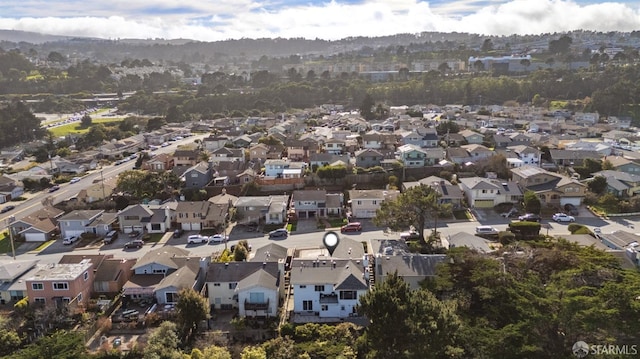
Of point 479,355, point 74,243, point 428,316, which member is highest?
point 428,316

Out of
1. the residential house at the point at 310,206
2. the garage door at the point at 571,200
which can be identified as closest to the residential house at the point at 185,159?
the residential house at the point at 310,206

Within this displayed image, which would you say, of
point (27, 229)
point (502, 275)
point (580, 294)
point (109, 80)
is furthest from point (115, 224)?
point (109, 80)

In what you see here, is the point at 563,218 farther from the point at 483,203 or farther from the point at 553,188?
the point at 483,203

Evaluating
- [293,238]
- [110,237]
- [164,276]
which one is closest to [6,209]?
[110,237]

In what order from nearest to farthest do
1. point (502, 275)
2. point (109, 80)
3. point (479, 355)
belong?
point (479, 355) < point (502, 275) < point (109, 80)

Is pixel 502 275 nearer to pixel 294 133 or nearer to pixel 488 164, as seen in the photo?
pixel 488 164

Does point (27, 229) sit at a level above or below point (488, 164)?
below
